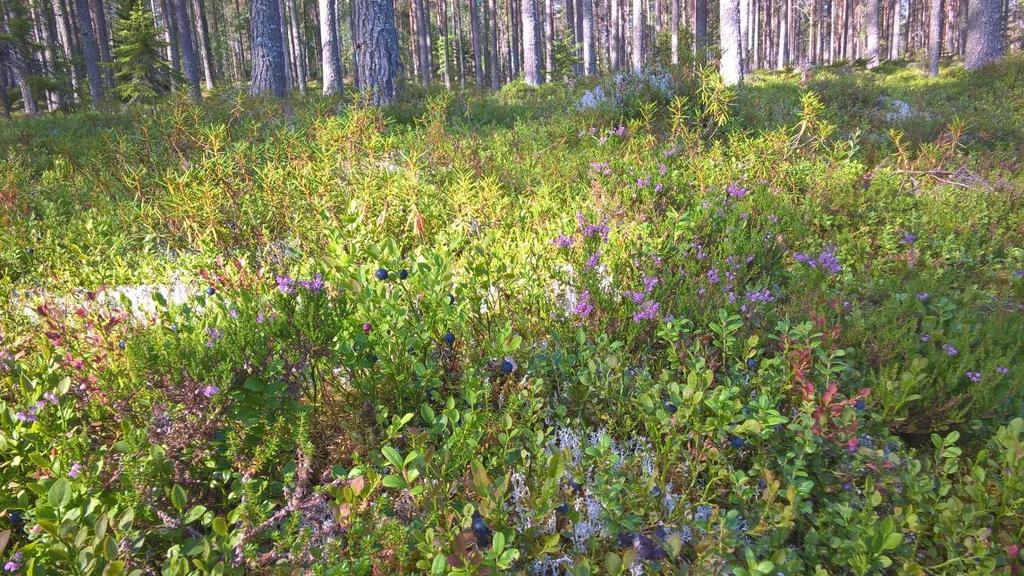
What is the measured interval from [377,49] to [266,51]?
3.34 meters

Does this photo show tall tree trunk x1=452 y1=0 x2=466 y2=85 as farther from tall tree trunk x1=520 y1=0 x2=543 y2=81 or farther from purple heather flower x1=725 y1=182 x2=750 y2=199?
purple heather flower x1=725 y1=182 x2=750 y2=199

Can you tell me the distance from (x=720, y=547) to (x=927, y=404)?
1636 mm

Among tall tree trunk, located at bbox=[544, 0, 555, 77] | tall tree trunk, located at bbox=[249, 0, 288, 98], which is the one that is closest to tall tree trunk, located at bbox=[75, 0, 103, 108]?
tall tree trunk, located at bbox=[249, 0, 288, 98]

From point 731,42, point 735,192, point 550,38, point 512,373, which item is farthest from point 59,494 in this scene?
point 550,38

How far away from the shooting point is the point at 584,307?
2969 millimetres

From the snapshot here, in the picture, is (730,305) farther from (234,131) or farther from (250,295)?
(234,131)

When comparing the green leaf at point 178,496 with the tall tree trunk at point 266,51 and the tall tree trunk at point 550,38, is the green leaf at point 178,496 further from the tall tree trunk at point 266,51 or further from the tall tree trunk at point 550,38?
the tall tree trunk at point 550,38

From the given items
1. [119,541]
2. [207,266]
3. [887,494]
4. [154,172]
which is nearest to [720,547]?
[887,494]

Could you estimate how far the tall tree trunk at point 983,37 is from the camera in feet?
47.1

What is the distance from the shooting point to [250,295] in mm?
2562

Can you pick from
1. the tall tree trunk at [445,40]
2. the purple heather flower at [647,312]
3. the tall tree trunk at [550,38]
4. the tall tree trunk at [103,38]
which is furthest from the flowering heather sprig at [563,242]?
the tall tree trunk at [445,40]

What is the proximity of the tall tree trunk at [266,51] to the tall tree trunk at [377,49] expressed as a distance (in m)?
2.51

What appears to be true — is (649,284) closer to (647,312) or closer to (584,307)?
(647,312)

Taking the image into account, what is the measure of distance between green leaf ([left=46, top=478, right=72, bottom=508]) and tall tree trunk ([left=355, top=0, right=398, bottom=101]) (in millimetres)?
7617
